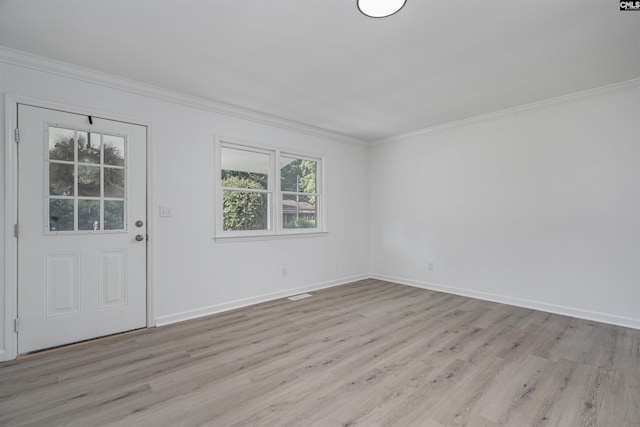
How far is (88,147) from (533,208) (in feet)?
16.6

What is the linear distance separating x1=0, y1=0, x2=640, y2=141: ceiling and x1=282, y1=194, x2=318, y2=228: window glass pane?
5.10 ft

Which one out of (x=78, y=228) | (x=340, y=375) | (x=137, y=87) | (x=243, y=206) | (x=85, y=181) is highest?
(x=137, y=87)

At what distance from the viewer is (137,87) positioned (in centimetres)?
315

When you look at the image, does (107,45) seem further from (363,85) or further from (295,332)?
(295,332)

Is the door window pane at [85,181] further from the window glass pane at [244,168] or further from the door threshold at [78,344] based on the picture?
the window glass pane at [244,168]

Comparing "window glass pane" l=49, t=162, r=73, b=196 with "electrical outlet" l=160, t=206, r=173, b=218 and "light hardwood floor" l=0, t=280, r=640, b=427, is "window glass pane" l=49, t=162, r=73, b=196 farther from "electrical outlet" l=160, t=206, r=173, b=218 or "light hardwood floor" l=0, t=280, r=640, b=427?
"light hardwood floor" l=0, t=280, r=640, b=427

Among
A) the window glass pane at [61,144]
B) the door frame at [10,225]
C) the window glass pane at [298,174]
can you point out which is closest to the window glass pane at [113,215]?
the window glass pane at [61,144]

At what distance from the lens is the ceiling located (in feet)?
6.82

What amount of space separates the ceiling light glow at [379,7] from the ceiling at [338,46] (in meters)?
0.08

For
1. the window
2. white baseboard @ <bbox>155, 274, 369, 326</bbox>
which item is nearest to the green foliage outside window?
the window

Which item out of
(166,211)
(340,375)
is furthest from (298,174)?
(340,375)

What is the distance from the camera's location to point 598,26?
7.36ft

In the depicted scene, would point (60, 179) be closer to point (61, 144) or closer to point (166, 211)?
point (61, 144)

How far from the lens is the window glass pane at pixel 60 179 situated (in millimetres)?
2732
